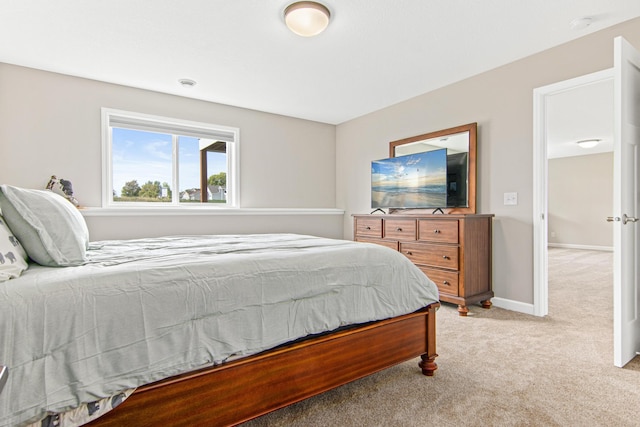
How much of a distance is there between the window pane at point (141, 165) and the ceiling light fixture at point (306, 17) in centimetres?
247

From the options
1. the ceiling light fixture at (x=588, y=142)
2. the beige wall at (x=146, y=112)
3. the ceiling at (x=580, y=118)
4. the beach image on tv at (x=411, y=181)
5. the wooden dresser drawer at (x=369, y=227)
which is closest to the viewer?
the beige wall at (x=146, y=112)

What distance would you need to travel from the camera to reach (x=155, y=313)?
1109 millimetres

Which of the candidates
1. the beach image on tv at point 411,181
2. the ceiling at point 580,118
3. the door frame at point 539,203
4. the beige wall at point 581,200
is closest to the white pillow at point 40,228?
the beach image on tv at point 411,181

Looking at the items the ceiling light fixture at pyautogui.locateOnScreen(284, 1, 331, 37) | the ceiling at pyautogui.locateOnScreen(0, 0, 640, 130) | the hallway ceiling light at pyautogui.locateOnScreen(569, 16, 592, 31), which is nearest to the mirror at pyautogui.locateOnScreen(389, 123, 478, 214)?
the ceiling at pyautogui.locateOnScreen(0, 0, 640, 130)

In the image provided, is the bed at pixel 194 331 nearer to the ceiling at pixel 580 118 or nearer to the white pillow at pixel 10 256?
the white pillow at pixel 10 256

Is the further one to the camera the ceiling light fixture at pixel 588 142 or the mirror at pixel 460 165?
the ceiling light fixture at pixel 588 142

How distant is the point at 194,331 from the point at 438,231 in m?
2.59

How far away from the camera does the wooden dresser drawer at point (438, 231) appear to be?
3.05 metres

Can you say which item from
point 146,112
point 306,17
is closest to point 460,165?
point 306,17

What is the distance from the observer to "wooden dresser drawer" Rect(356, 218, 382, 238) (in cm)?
385

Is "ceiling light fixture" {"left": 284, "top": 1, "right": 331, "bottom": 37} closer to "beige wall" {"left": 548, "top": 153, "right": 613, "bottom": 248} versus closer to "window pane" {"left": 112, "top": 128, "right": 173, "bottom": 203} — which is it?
"window pane" {"left": 112, "top": 128, "right": 173, "bottom": 203}

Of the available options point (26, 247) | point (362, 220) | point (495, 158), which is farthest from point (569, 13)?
point (26, 247)

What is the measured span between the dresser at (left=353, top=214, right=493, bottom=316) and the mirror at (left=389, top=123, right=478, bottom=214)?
337 millimetres

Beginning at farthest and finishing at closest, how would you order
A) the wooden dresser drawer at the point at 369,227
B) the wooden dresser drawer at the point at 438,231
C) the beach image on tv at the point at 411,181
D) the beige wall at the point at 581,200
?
the beige wall at the point at 581,200 → the wooden dresser drawer at the point at 369,227 → the beach image on tv at the point at 411,181 → the wooden dresser drawer at the point at 438,231
